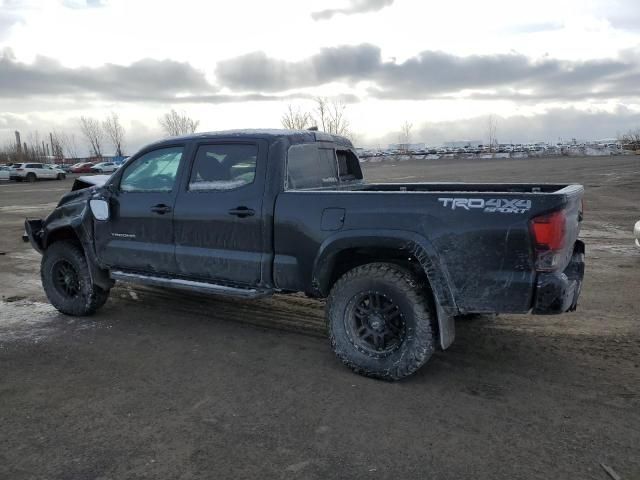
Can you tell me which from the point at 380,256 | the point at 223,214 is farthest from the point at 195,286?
the point at 380,256

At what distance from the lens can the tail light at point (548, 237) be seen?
3.56m

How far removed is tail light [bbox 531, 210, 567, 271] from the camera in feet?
11.7

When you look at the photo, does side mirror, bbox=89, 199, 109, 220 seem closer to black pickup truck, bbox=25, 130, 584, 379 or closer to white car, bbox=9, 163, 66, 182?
black pickup truck, bbox=25, 130, 584, 379

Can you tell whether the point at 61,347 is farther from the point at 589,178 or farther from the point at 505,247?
the point at 589,178

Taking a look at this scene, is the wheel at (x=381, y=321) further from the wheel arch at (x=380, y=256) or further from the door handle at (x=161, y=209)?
the door handle at (x=161, y=209)

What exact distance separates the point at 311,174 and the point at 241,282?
1.18m

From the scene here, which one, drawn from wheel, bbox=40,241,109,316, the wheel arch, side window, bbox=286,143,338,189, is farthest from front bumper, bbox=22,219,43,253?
the wheel arch

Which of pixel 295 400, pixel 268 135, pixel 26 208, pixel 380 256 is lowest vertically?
pixel 295 400

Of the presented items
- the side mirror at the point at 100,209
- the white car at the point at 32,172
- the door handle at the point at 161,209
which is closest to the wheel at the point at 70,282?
the side mirror at the point at 100,209

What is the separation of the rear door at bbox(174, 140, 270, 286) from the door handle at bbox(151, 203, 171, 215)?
0.11 metres

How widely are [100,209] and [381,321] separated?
3201mm

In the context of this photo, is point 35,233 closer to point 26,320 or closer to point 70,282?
point 70,282

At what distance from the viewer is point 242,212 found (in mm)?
4699

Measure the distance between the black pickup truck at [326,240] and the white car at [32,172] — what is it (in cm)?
3981
